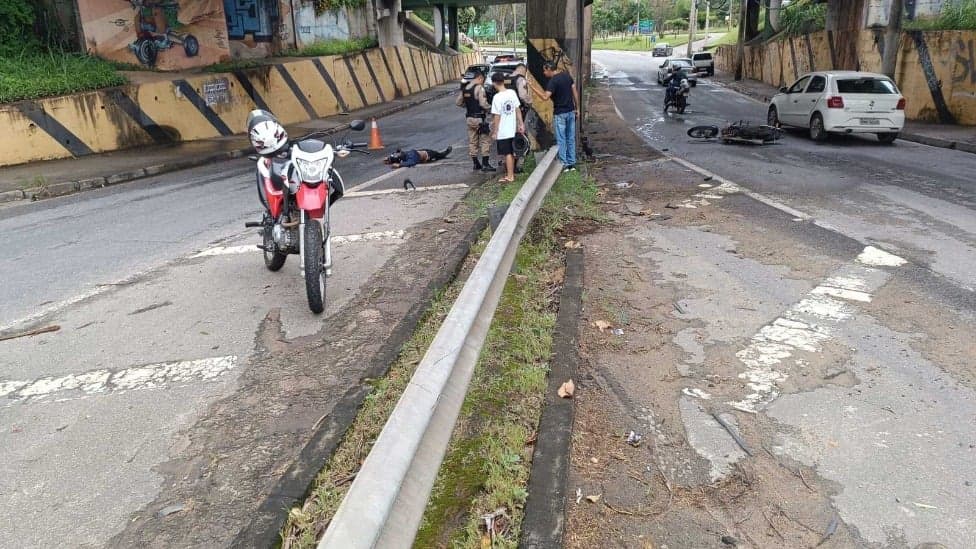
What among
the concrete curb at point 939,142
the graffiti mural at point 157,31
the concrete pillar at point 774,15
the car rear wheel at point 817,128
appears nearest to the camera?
the concrete curb at point 939,142

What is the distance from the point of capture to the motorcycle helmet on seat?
6219 millimetres

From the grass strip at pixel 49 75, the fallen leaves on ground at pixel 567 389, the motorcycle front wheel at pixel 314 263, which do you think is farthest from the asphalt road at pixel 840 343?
the grass strip at pixel 49 75

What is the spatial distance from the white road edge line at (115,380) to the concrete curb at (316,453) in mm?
1057

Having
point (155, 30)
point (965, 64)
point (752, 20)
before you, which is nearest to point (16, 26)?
point (155, 30)

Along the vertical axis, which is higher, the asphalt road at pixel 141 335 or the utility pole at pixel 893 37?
the utility pole at pixel 893 37

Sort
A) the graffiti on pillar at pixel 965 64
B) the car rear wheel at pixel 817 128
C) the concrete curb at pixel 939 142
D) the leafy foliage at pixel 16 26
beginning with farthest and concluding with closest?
the graffiti on pillar at pixel 965 64 → the leafy foliage at pixel 16 26 → the car rear wheel at pixel 817 128 → the concrete curb at pixel 939 142

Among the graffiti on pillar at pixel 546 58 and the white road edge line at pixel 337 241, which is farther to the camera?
the graffiti on pillar at pixel 546 58

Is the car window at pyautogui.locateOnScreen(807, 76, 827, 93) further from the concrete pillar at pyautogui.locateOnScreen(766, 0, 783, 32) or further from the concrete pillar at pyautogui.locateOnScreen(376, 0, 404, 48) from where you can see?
the concrete pillar at pyautogui.locateOnScreen(766, 0, 783, 32)

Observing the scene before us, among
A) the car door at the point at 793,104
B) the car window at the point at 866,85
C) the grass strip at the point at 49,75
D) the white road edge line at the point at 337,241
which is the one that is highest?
the grass strip at the point at 49,75

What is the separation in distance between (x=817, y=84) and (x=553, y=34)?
832 cm

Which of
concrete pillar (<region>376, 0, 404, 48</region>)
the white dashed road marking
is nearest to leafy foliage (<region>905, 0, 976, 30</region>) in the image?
the white dashed road marking

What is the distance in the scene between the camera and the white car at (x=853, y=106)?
1583 centimetres

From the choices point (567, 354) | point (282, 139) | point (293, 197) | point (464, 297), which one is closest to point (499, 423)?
point (464, 297)

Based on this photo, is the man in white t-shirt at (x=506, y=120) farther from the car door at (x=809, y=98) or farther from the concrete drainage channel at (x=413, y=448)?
the car door at (x=809, y=98)
